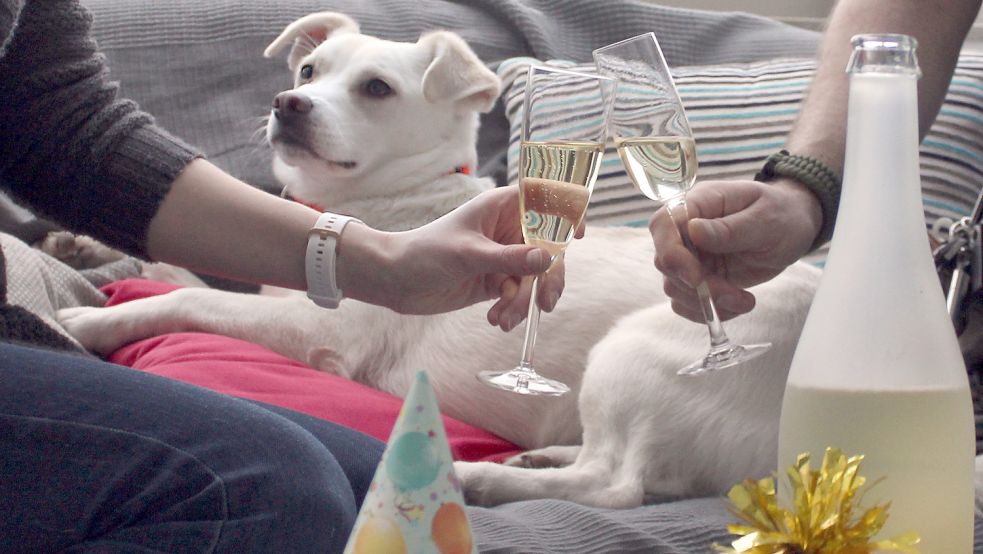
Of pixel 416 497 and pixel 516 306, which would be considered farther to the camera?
pixel 516 306

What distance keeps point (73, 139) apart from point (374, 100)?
3.28 ft

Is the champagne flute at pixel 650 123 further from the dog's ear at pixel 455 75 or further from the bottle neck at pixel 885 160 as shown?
the dog's ear at pixel 455 75

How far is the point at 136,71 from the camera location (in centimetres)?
219

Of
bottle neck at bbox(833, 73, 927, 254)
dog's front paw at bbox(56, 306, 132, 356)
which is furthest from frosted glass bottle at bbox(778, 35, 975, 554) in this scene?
dog's front paw at bbox(56, 306, 132, 356)

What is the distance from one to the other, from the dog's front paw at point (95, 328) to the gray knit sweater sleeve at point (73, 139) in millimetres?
667

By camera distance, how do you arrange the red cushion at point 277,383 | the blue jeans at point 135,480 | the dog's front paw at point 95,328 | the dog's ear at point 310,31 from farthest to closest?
the dog's ear at point 310,31, the dog's front paw at point 95,328, the red cushion at point 277,383, the blue jeans at point 135,480

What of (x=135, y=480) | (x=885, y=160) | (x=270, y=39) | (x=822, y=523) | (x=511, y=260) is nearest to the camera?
(x=822, y=523)

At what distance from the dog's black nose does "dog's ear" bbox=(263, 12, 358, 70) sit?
0.69 ft

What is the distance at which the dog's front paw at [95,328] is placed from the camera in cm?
177

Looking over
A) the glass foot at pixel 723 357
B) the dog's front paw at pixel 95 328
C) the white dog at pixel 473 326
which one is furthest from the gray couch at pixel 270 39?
the glass foot at pixel 723 357

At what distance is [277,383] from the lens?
5.06 ft

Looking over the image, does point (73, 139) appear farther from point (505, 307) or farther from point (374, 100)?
point (374, 100)

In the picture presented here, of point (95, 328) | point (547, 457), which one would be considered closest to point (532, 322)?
point (547, 457)

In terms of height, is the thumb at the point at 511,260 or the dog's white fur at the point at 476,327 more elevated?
the thumb at the point at 511,260
